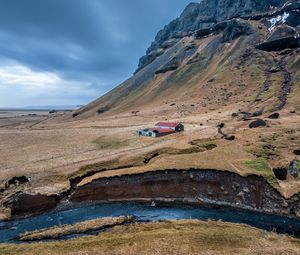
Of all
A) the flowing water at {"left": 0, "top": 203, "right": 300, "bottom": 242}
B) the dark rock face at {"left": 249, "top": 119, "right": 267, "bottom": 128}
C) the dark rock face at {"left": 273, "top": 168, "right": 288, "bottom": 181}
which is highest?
the dark rock face at {"left": 249, "top": 119, "right": 267, "bottom": 128}

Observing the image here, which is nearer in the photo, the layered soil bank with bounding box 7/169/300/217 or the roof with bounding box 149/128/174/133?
the layered soil bank with bounding box 7/169/300/217

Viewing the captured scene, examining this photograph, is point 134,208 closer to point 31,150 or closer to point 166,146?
point 166,146

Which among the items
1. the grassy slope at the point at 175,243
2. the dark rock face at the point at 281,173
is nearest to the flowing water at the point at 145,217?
the grassy slope at the point at 175,243

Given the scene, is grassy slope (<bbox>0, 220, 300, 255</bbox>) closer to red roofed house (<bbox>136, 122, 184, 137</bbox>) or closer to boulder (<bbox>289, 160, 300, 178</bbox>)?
boulder (<bbox>289, 160, 300, 178</bbox>)

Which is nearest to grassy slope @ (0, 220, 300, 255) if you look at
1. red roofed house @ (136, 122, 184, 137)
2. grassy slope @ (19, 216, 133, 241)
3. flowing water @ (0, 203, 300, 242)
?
grassy slope @ (19, 216, 133, 241)

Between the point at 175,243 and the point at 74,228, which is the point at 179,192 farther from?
the point at 175,243

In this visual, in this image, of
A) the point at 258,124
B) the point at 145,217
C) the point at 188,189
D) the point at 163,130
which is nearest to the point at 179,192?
the point at 188,189
